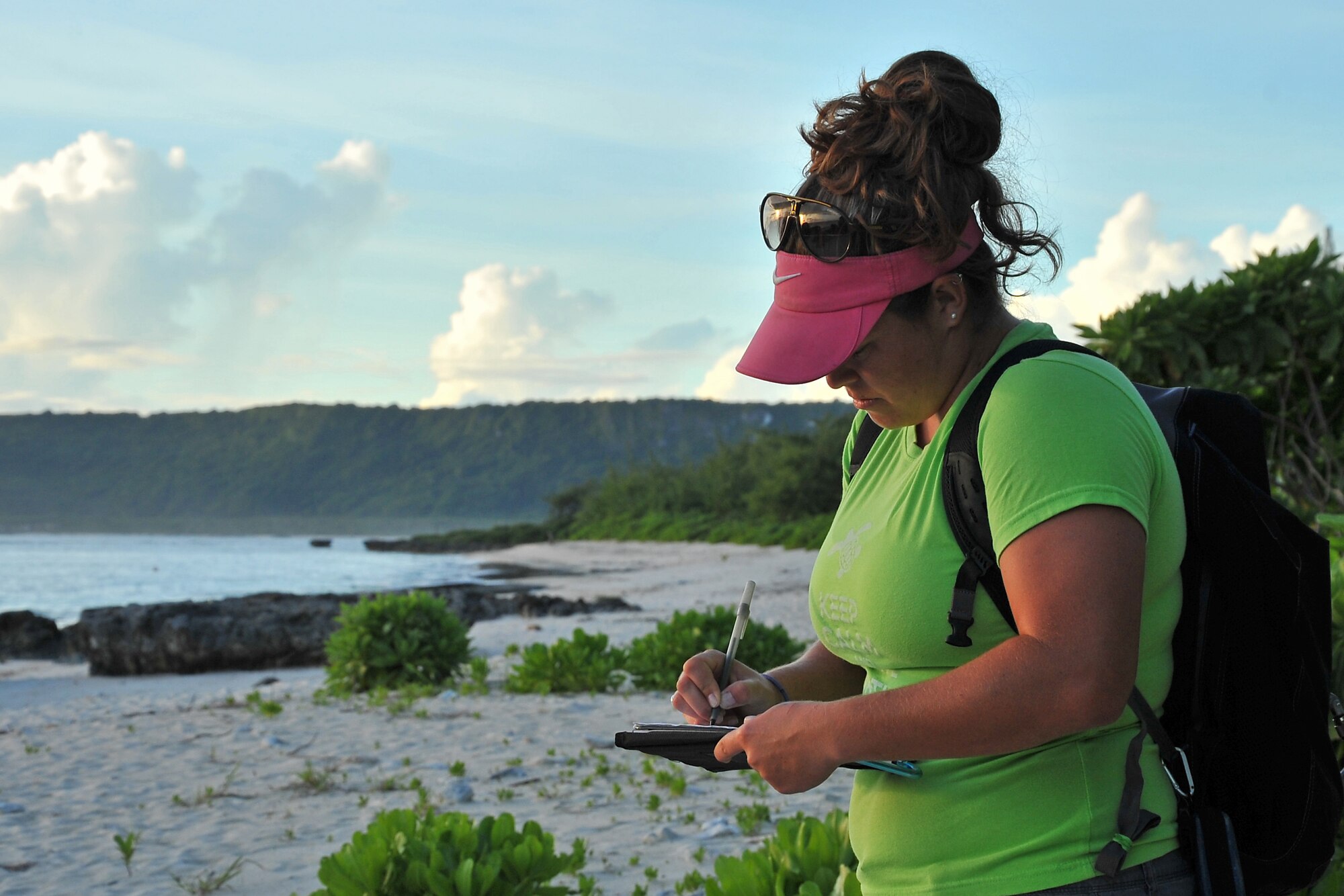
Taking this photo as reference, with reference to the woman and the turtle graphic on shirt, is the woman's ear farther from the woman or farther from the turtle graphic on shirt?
the turtle graphic on shirt

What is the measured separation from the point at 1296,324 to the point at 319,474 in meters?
125

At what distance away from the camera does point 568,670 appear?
9.46 metres

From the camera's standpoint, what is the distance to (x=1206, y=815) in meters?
1.45

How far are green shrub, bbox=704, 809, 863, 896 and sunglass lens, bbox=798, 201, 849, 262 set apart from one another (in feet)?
6.02

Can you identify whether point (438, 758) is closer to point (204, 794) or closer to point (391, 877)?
point (204, 794)

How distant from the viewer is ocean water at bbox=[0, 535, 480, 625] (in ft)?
97.7

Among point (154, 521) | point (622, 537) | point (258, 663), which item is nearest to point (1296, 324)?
point (258, 663)

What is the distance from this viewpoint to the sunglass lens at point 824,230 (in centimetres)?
150

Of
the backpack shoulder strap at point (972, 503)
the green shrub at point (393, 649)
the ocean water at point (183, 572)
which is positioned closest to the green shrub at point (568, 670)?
the green shrub at point (393, 649)

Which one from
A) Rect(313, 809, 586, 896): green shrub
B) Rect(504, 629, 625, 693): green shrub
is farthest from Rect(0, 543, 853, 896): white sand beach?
Rect(313, 809, 586, 896): green shrub

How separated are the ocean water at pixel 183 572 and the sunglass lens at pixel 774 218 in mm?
20943

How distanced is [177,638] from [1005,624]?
15.5 meters

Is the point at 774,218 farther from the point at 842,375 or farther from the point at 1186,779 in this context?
the point at 1186,779

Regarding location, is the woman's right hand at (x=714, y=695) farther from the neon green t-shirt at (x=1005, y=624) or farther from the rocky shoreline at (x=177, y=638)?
the rocky shoreline at (x=177, y=638)
